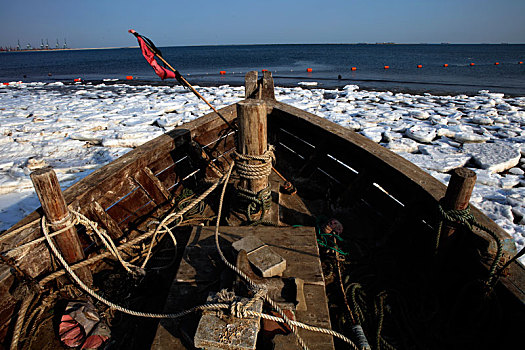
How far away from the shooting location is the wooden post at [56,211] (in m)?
1.92

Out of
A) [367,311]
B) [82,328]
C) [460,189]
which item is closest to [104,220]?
[82,328]

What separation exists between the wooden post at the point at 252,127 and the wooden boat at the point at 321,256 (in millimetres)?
84

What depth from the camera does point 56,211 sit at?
203cm

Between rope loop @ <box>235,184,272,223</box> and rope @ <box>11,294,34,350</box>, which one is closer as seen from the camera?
rope @ <box>11,294,34,350</box>

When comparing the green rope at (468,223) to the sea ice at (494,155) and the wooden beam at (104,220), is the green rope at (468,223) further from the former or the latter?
the sea ice at (494,155)

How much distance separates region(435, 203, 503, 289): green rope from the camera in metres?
1.73

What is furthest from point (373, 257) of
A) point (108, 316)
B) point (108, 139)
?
point (108, 139)

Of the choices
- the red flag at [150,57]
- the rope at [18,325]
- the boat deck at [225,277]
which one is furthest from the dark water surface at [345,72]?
the rope at [18,325]

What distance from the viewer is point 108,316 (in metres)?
2.22

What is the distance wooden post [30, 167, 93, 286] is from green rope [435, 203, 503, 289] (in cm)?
272

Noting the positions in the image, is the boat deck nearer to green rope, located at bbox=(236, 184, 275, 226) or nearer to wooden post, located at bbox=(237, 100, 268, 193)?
green rope, located at bbox=(236, 184, 275, 226)

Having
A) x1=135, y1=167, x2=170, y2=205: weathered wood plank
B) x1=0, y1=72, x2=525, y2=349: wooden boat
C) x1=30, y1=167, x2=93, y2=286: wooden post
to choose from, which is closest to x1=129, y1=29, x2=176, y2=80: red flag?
x1=0, y1=72, x2=525, y2=349: wooden boat

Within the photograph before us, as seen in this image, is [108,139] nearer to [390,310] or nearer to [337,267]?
[337,267]

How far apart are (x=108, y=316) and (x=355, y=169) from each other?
111 inches
